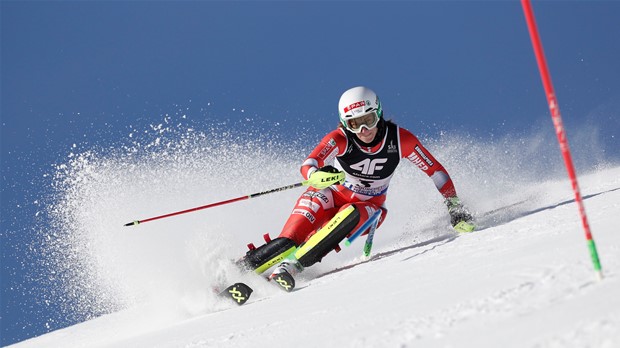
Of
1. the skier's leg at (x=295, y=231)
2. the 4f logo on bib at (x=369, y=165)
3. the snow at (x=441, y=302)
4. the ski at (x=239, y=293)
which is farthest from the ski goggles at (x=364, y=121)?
the ski at (x=239, y=293)

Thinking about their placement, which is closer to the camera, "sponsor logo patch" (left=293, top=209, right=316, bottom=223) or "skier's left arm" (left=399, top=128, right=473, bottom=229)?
"sponsor logo patch" (left=293, top=209, right=316, bottom=223)

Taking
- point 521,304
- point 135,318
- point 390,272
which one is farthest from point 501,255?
point 135,318

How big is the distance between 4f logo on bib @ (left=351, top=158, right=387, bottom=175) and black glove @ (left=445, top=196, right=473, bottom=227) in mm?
721

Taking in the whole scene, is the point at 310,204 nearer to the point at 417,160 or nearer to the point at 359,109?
the point at 359,109

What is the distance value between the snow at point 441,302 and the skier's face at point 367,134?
41.5 inches

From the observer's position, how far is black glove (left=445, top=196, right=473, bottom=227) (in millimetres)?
6332

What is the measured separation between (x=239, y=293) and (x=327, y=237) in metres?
0.86

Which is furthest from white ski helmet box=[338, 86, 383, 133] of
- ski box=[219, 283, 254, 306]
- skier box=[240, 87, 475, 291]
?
ski box=[219, 283, 254, 306]

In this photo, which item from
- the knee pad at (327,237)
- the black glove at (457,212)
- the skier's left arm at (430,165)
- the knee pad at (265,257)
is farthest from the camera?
the skier's left arm at (430,165)

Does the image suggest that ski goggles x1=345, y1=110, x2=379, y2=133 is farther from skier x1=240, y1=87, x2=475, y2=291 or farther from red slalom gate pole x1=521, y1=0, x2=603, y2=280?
red slalom gate pole x1=521, y1=0, x2=603, y2=280

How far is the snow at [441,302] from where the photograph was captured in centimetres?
251

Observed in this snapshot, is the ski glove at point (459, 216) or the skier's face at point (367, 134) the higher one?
the skier's face at point (367, 134)

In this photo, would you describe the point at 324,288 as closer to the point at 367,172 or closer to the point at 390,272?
the point at 390,272

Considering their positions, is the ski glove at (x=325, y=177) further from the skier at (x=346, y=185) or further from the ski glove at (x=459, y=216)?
the ski glove at (x=459, y=216)
